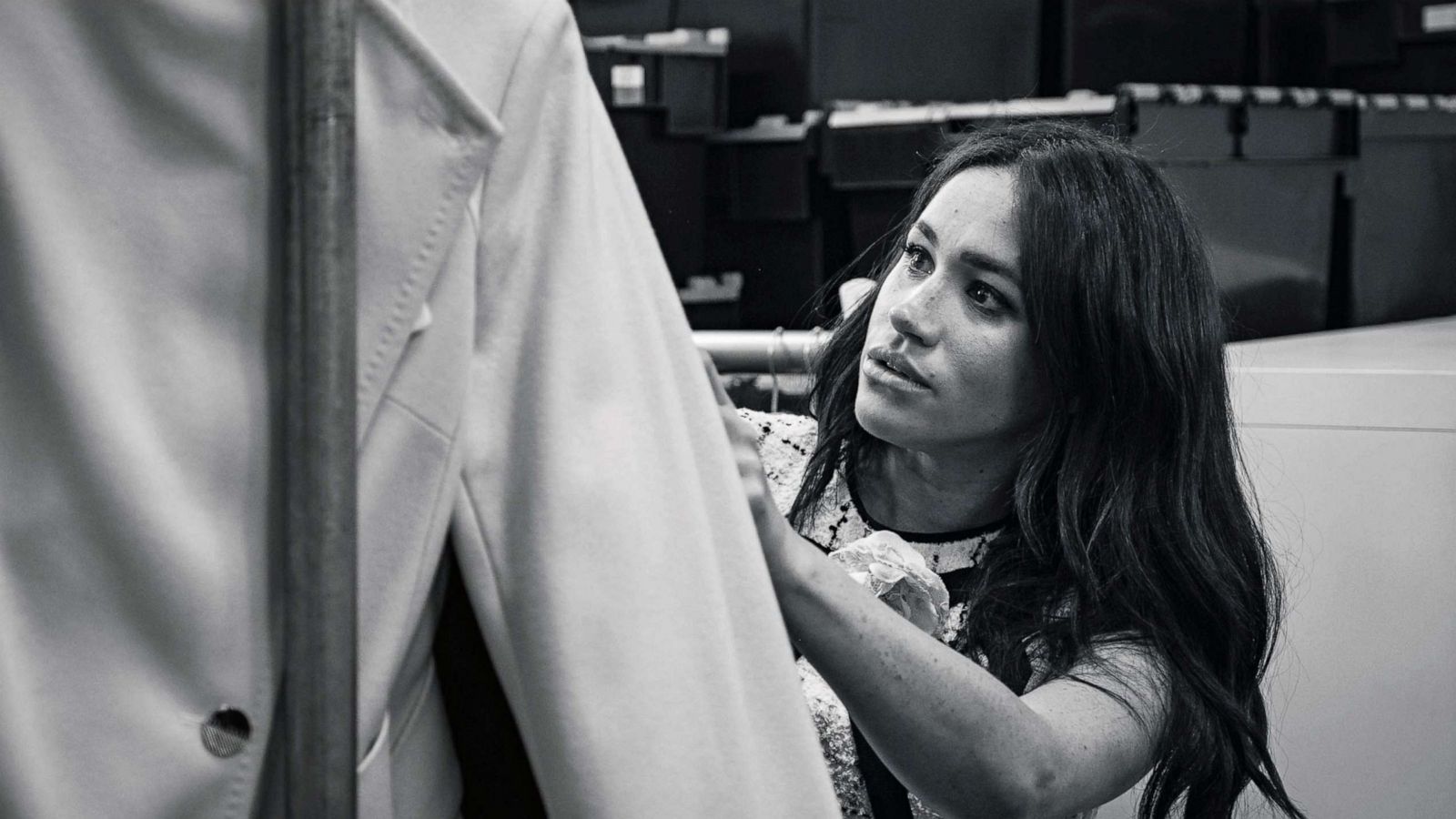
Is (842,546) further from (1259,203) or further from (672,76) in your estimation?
(672,76)

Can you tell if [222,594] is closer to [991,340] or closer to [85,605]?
[85,605]

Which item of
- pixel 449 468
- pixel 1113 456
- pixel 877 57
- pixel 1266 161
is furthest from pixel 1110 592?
pixel 877 57

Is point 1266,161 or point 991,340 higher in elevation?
point 1266,161

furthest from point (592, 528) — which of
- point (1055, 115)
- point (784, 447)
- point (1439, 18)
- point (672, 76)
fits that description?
point (1439, 18)

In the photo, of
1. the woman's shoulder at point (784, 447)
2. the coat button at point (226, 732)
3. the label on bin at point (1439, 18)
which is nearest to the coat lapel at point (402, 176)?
the coat button at point (226, 732)

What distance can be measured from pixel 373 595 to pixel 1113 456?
76cm

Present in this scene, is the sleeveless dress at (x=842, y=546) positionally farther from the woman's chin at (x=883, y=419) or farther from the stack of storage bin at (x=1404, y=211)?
the stack of storage bin at (x=1404, y=211)

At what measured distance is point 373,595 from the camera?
24.1 inches

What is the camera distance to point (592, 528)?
1.98 feet

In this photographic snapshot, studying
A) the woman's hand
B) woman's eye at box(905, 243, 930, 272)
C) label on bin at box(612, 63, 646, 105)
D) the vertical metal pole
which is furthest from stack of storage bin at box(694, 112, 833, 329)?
the vertical metal pole

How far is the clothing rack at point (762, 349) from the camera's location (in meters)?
1.48

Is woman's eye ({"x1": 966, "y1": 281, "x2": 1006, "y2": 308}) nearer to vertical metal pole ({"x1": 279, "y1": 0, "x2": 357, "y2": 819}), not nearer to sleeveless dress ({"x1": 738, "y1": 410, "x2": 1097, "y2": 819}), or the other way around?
sleeveless dress ({"x1": 738, "y1": 410, "x2": 1097, "y2": 819})

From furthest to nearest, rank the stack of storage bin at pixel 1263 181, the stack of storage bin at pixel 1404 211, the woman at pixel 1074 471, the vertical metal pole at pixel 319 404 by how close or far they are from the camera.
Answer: the stack of storage bin at pixel 1404 211 < the stack of storage bin at pixel 1263 181 < the woman at pixel 1074 471 < the vertical metal pole at pixel 319 404

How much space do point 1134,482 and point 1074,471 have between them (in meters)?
0.05
